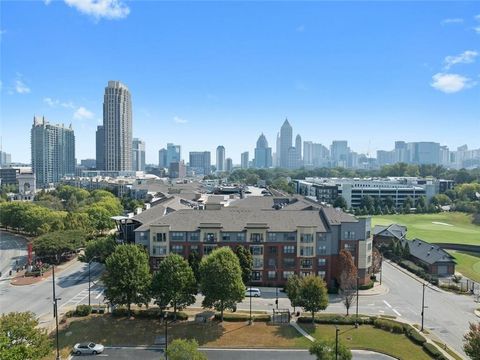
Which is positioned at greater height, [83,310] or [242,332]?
[83,310]

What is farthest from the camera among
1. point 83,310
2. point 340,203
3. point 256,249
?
point 340,203

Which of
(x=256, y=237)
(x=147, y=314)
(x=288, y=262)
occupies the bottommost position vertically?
(x=147, y=314)

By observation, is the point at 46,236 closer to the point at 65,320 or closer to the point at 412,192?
the point at 65,320

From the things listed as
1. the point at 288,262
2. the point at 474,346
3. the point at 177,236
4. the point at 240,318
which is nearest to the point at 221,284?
the point at 240,318

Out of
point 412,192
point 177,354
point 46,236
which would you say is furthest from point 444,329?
point 412,192

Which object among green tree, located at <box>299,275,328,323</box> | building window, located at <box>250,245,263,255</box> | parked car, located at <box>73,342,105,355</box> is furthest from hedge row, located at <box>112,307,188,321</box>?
building window, located at <box>250,245,263,255</box>

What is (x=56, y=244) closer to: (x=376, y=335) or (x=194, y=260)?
(x=194, y=260)

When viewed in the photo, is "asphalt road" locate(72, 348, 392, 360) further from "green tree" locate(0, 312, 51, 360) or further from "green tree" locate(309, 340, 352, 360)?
"green tree" locate(0, 312, 51, 360)
